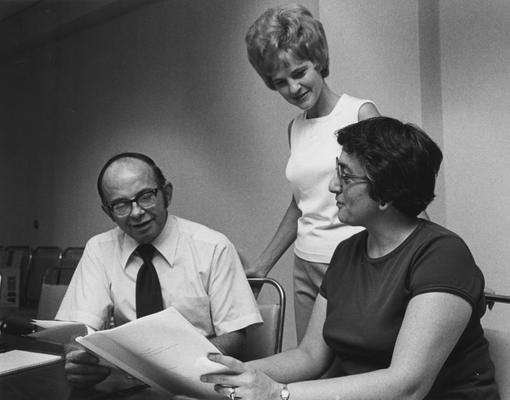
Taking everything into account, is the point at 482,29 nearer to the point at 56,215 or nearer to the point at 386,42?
the point at 386,42

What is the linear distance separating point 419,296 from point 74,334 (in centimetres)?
89

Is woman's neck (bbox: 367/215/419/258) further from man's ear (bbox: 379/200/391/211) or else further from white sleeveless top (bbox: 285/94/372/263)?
white sleeveless top (bbox: 285/94/372/263)

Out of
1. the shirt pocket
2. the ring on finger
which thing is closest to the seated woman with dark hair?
the ring on finger

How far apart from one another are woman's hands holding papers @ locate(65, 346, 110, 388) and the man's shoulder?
2.25 ft

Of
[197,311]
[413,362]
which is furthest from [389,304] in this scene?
[197,311]

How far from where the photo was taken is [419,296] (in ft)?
4.01

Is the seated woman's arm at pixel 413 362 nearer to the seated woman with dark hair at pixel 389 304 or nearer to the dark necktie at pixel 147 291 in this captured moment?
the seated woman with dark hair at pixel 389 304

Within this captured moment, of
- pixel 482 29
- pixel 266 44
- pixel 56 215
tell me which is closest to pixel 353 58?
pixel 482 29

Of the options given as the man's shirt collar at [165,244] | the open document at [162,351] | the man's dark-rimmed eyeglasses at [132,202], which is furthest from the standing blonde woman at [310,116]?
the open document at [162,351]

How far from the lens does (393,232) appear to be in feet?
4.58

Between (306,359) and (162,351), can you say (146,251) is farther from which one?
(162,351)

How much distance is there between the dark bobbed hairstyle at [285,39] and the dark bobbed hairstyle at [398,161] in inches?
28.3

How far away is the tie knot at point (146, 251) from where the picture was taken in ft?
6.31

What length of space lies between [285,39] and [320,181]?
0.47 m
